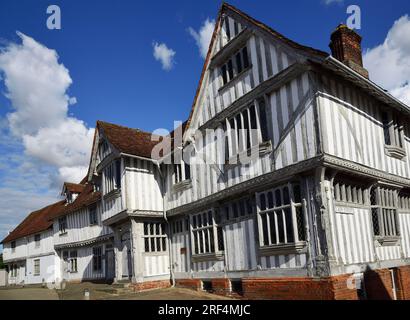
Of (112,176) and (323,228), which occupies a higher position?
(112,176)

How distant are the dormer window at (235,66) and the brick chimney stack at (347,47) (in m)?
3.18

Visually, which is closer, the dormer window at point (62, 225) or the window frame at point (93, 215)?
the window frame at point (93, 215)

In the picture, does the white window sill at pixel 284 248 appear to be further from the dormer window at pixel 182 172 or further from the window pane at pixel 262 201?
the dormer window at pixel 182 172

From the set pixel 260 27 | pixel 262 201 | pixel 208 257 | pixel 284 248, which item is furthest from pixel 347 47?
pixel 208 257

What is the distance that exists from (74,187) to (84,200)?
4.57 meters

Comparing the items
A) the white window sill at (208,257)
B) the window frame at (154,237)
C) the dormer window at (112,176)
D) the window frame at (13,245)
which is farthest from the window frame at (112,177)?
the window frame at (13,245)

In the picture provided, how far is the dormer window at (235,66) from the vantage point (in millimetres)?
14170

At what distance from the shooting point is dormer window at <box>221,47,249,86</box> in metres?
14.2

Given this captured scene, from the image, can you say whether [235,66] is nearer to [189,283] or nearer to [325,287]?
[325,287]

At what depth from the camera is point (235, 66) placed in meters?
14.6

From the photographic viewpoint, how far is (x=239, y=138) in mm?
13969

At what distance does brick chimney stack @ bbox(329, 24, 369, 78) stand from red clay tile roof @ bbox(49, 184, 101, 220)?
652 inches

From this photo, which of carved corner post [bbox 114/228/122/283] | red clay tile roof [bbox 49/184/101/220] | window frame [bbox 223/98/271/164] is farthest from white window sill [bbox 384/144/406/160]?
red clay tile roof [bbox 49/184/101/220]

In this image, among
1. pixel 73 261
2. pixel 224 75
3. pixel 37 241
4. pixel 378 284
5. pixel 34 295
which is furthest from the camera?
pixel 37 241
